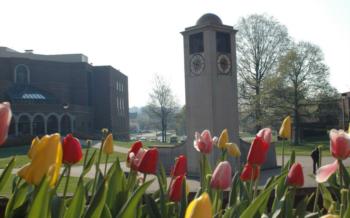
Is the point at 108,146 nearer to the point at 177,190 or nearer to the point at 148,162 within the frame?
the point at 148,162

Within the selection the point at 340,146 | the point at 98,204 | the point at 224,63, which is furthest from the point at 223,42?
the point at 98,204

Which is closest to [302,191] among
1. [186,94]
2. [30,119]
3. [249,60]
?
[186,94]

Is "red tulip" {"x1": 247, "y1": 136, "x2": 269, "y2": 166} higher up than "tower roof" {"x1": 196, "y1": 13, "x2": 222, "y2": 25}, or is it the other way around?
"tower roof" {"x1": 196, "y1": 13, "x2": 222, "y2": 25}

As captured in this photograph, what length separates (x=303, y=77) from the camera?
35.5 metres

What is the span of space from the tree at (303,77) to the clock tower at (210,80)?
792 inches

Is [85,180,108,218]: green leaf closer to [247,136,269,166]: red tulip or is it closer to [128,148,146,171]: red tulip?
[128,148,146,171]: red tulip

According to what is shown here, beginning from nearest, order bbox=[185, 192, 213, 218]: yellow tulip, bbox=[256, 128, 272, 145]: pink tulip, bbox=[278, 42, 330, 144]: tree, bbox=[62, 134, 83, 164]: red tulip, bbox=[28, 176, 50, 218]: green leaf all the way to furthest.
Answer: bbox=[185, 192, 213, 218]: yellow tulip
bbox=[28, 176, 50, 218]: green leaf
bbox=[62, 134, 83, 164]: red tulip
bbox=[256, 128, 272, 145]: pink tulip
bbox=[278, 42, 330, 144]: tree

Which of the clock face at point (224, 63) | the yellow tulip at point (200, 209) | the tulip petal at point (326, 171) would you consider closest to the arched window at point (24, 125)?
the clock face at point (224, 63)

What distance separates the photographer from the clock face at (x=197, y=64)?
15626 millimetres

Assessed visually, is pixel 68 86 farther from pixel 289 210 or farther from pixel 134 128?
pixel 134 128

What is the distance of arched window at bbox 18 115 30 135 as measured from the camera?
174 ft

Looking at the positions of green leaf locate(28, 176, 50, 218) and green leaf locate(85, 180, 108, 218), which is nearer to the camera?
green leaf locate(28, 176, 50, 218)

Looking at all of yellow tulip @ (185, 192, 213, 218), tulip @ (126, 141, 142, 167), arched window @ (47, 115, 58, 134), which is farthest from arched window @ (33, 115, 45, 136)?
yellow tulip @ (185, 192, 213, 218)

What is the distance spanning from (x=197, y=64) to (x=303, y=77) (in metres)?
21.9
